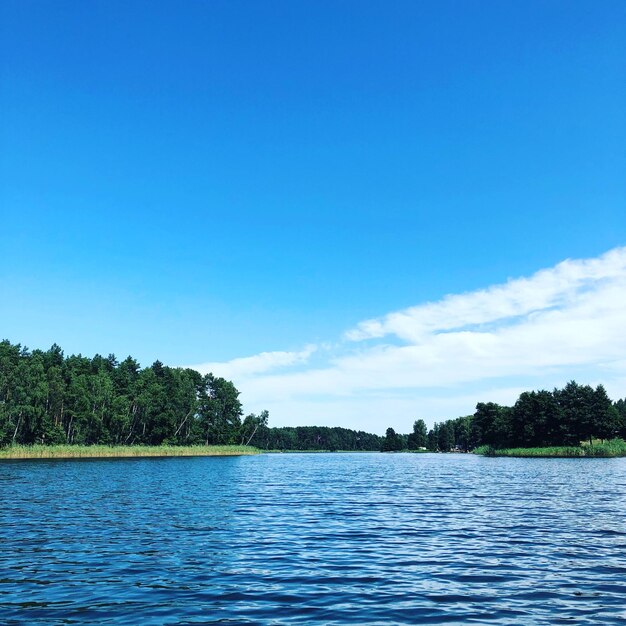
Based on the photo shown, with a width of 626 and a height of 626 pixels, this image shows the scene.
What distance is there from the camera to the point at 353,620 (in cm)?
1466

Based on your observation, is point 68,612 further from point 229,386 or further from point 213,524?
point 229,386

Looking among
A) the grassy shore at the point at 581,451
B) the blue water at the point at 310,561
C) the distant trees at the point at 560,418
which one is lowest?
the grassy shore at the point at 581,451

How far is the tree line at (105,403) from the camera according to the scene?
12625 centimetres

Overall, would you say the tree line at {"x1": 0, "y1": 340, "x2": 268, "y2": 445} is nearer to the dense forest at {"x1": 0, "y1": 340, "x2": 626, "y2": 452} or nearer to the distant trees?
the dense forest at {"x1": 0, "y1": 340, "x2": 626, "y2": 452}

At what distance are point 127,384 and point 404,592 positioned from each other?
170082 mm

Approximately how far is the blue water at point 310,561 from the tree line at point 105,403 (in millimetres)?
94735

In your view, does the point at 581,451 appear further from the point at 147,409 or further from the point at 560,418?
the point at 147,409

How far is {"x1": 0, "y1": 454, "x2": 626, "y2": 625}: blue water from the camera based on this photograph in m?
15.4

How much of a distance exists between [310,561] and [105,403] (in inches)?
5418

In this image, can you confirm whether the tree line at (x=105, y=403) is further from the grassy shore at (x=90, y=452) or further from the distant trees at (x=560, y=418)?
the distant trees at (x=560, y=418)

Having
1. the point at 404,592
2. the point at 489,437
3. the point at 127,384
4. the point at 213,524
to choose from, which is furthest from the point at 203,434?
the point at 404,592

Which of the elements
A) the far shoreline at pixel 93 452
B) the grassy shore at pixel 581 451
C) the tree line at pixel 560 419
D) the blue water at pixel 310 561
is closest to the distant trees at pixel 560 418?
the tree line at pixel 560 419

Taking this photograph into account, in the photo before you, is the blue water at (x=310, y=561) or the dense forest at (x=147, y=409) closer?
the blue water at (x=310, y=561)

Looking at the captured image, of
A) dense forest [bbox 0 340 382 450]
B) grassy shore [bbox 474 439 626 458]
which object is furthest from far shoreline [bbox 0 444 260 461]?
grassy shore [bbox 474 439 626 458]
